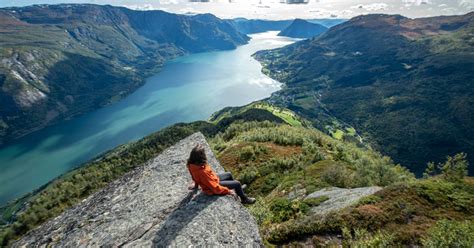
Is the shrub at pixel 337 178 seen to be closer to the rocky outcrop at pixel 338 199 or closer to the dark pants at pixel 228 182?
the rocky outcrop at pixel 338 199

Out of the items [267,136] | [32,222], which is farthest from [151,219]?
[32,222]

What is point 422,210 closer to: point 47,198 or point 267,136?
point 267,136

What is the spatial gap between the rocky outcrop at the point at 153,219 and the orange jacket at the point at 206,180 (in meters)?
0.29

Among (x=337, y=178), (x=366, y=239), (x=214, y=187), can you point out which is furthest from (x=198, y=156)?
(x=337, y=178)

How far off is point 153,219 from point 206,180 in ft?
8.57

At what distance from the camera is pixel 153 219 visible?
1195 cm

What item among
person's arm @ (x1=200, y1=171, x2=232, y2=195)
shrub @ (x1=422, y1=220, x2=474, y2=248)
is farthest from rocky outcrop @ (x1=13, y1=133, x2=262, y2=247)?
shrub @ (x1=422, y1=220, x2=474, y2=248)

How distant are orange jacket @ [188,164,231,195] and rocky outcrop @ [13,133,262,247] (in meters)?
0.29

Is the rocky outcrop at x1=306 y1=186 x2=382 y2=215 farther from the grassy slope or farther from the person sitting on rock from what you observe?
the person sitting on rock

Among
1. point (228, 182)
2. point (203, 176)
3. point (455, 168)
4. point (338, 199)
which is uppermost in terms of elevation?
point (203, 176)

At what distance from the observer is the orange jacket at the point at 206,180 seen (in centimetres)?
1291

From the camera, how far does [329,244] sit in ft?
42.4

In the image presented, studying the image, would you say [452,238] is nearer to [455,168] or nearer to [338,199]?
[338,199]

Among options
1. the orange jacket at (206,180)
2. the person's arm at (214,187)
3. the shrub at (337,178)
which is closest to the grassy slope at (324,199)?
the shrub at (337,178)
